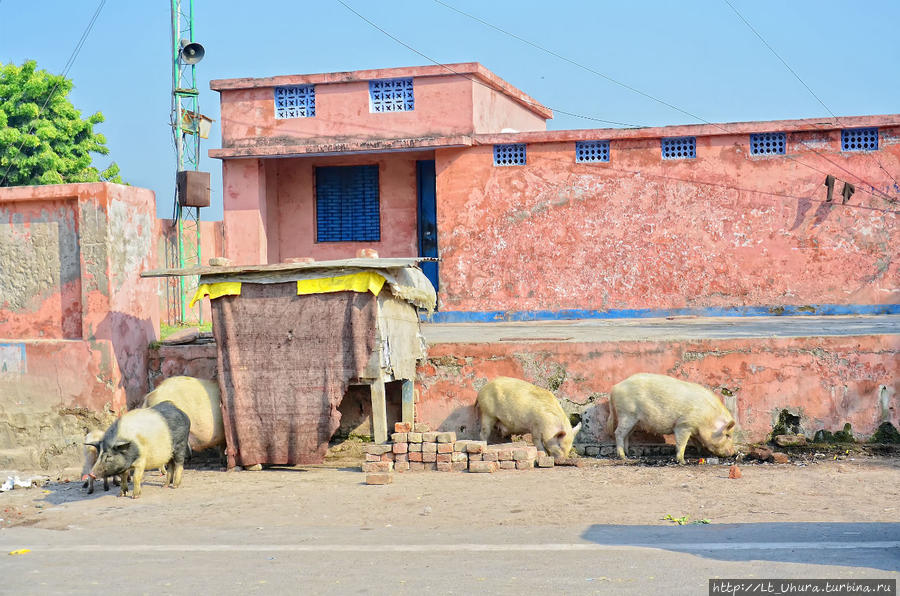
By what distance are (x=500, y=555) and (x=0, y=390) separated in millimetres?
7363

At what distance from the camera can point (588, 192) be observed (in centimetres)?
1683

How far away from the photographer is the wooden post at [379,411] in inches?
400

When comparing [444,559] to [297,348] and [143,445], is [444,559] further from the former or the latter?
[297,348]

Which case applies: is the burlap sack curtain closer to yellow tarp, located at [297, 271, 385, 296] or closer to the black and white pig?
yellow tarp, located at [297, 271, 385, 296]

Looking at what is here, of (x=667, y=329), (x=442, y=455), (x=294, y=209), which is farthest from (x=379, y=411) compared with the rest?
(x=294, y=209)

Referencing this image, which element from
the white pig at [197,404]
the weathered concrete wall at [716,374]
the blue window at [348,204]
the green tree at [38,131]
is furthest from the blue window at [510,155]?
the green tree at [38,131]

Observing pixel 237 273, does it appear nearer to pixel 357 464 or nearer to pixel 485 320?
pixel 357 464

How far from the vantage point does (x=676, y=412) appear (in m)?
10.1

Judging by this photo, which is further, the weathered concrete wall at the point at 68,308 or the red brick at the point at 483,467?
the weathered concrete wall at the point at 68,308


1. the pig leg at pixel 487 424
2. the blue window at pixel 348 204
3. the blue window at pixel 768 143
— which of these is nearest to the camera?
the pig leg at pixel 487 424

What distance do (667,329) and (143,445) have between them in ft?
23.3

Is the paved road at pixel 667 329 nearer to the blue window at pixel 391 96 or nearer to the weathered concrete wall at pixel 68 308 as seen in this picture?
the weathered concrete wall at pixel 68 308

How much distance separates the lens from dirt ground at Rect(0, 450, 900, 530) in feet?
25.4

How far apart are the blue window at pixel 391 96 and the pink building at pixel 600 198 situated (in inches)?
1.0
